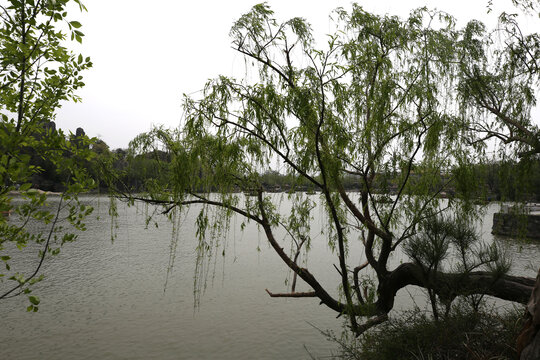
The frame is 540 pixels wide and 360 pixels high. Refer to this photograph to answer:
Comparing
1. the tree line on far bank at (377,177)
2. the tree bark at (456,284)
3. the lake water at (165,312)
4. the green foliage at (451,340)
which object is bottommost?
the lake water at (165,312)

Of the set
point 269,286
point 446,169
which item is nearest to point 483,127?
point 446,169

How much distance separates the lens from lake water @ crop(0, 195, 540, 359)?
239 inches

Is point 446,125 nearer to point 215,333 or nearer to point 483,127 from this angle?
point 483,127

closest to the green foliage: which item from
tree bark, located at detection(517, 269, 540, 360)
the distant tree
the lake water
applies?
tree bark, located at detection(517, 269, 540, 360)

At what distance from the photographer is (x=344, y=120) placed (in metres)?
4.09

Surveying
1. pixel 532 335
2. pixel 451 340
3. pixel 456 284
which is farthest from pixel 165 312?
pixel 532 335

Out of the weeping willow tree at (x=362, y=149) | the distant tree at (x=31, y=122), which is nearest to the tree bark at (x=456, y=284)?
the weeping willow tree at (x=362, y=149)

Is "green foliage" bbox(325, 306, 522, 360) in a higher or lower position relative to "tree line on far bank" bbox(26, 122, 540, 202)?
lower

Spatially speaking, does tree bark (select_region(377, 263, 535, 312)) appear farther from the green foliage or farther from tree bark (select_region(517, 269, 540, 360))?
tree bark (select_region(517, 269, 540, 360))

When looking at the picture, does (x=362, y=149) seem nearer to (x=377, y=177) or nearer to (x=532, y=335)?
(x=377, y=177)

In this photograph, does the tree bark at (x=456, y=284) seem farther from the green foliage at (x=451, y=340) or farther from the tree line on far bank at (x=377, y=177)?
the tree line on far bank at (x=377, y=177)

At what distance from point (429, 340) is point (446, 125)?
2.17 metres

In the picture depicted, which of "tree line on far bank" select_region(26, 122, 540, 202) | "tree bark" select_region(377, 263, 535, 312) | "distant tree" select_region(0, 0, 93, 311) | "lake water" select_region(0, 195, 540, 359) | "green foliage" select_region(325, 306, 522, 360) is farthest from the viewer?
"lake water" select_region(0, 195, 540, 359)

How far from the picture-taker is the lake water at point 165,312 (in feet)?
19.9
